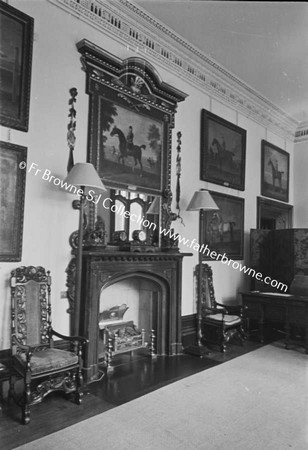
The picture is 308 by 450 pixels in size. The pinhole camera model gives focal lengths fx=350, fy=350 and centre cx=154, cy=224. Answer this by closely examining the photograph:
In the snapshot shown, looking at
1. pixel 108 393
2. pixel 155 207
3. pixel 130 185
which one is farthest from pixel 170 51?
pixel 108 393

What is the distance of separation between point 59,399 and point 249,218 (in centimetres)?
512

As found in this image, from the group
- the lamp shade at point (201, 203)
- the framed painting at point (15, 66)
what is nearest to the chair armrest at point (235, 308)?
the lamp shade at point (201, 203)

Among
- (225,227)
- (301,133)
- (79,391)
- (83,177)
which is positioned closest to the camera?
(79,391)

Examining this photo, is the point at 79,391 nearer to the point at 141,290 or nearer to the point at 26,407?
the point at 26,407

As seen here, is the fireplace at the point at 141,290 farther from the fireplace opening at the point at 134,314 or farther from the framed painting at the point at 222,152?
the framed painting at the point at 222,152

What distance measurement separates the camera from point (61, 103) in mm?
4070

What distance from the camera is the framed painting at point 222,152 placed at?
6.09 meters

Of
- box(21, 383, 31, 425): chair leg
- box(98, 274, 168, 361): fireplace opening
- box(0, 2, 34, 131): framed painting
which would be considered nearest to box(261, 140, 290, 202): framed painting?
box(98, 274, 168, 361): fireplace opening

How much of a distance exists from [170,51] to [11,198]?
3.54 metres

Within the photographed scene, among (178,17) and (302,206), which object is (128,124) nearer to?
(178,17)

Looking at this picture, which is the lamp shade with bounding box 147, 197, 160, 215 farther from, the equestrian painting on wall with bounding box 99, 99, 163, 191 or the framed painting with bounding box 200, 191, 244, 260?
the framed painting with bounding box 200, 191, 244, 260

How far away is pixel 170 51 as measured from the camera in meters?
5.49

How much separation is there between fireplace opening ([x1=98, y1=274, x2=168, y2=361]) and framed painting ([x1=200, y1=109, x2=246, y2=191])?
2.19 metres

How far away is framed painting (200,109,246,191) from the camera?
6.09m
